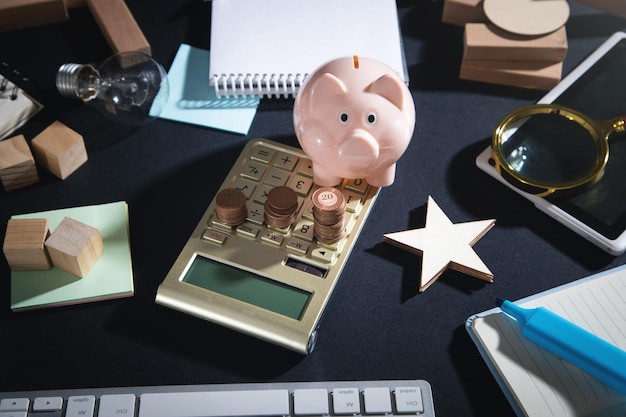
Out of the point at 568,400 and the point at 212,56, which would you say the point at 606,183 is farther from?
the point at 212,56

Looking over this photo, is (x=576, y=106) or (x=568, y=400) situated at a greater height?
(x=576, y=106)

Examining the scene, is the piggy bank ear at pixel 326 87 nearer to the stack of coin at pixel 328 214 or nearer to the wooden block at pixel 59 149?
the stack of coin at pixel 328 214

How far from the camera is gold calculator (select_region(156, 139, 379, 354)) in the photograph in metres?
0.73

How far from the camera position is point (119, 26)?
38.4 inches

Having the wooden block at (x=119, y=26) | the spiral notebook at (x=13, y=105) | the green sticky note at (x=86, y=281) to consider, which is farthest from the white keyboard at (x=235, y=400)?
the wooden block at (x=119, y=26)

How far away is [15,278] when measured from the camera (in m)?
0.76

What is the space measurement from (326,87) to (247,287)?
0.23 meters

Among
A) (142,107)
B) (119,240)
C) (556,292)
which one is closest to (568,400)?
(556,292)

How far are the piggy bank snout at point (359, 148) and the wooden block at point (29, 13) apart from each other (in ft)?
1.73

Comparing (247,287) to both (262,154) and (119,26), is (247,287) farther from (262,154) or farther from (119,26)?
(119,26)

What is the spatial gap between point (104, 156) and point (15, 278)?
0.65 ft

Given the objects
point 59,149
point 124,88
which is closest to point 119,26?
point 124,88

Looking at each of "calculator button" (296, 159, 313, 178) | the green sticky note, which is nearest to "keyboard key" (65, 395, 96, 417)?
the green sticky note

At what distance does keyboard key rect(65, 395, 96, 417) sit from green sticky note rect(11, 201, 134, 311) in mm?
114
